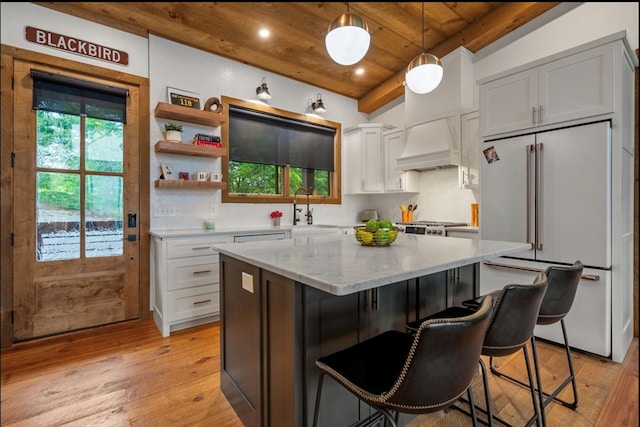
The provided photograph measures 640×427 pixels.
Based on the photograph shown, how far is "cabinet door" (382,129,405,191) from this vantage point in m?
4.51

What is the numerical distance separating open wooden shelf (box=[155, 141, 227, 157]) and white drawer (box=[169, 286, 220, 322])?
136 cm

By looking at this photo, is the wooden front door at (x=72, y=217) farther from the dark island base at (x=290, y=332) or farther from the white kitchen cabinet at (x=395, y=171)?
the white kitchen cabinet at (x=395, y=171)

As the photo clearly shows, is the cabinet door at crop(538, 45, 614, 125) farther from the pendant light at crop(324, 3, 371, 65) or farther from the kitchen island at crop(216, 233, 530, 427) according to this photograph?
the pendant light at crop(324, 3, 371, 65)

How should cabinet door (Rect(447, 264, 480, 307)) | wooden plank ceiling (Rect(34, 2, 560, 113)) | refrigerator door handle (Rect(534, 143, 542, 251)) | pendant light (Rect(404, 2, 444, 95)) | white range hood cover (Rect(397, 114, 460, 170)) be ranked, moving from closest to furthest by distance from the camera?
1. cabinet door (Rect(447, 264, 480, 307))
2. pendant light (Rect(404, 2, 444, 95))
3. refrigerator door handle (Rect(534, 143, 542, 251))
4. wooden plank ceiling (Rect(34, 2, 560, 113))
5. white range hood cover (Rect(397, 114, 460, 170))

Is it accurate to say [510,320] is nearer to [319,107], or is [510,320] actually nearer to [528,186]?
[528,186]

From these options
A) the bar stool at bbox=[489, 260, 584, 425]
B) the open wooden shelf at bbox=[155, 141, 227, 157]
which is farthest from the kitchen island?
the open wooden shelf at bbox=[155, 141, 227, 157]

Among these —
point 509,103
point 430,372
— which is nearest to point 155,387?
point 430,372

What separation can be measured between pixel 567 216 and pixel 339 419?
7.52ft

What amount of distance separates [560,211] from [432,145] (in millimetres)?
1708

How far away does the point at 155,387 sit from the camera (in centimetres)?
207

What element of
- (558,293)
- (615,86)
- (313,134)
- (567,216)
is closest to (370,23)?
(313,134)

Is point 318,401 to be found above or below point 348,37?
below

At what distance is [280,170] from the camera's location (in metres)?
4.40

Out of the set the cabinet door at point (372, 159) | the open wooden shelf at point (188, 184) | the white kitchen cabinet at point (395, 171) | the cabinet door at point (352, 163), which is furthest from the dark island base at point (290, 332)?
the cabinet door at point (352, 163)
